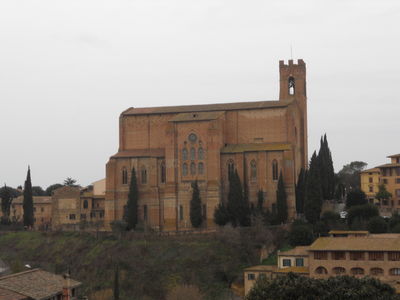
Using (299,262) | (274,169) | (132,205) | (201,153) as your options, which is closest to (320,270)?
(299,262)

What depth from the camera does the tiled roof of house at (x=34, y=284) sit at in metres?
36.1

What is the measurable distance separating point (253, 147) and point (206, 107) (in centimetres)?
767

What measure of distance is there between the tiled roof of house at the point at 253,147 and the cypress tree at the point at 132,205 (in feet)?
31.5

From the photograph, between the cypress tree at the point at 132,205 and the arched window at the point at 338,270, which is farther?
the cypress tree at the point at 132,205

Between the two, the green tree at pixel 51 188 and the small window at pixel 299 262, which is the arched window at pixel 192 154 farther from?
the green tree at pixel 51 188

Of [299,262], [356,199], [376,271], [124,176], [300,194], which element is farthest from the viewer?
[124,176]

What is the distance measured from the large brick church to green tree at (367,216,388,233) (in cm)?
1102

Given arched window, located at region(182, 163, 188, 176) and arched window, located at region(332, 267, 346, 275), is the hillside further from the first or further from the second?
arched window, located at region(332, 267, 346, 275)

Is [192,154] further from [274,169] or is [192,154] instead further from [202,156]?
[274,169]

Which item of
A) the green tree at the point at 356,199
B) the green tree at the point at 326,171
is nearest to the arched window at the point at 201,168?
the green tree at the point at 326,171

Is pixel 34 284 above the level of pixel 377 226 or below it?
below

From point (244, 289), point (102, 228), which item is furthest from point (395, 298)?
point (102, 228)

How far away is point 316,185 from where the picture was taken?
67.2 m

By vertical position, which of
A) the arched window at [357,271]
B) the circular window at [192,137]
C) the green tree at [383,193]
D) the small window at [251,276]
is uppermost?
the circular window at [192,137]
